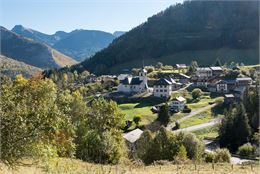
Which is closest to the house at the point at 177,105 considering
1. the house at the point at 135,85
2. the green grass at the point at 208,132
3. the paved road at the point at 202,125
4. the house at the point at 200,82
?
the paved road at the point at 202,125

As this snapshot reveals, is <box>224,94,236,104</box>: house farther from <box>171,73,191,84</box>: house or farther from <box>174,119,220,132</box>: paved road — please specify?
<box>171,73,191,84</box>: house

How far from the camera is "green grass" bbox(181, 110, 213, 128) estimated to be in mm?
87062

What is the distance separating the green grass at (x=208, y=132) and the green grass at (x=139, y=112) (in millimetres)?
12458

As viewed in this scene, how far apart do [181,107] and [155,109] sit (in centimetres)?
738

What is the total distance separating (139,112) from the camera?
95062mm

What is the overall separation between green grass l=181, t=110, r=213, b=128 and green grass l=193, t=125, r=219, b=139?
4592 mm

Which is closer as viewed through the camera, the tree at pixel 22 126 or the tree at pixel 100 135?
the tree at pixel 22 126

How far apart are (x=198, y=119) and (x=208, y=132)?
9.34m

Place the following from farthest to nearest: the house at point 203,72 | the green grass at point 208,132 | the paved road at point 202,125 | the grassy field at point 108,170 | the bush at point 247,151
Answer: the house at point 203,72, the paved road at point 202,125, the green grass at point 208,132, the bush at point 247,151, the grassy field at point 108,170

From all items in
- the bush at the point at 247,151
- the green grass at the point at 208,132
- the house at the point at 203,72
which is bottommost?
the bush at the point at 247,151

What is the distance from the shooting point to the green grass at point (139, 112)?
89.6 m

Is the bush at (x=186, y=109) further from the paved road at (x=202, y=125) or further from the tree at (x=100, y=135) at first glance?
the tree at (x=100, y=135)

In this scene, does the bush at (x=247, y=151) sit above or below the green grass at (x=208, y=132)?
below

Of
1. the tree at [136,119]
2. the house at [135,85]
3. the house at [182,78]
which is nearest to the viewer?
the tree at [136,119]
